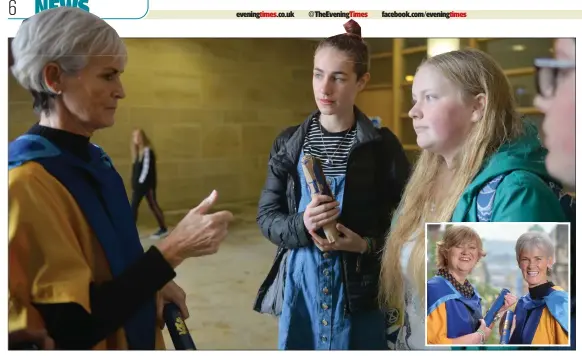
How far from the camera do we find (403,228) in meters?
1.56

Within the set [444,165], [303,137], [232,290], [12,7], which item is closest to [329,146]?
[303,137]

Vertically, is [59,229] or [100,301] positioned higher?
[59,229]

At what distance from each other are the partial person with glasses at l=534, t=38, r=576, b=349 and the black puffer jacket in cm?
39

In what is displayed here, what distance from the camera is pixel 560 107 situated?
5.17 ft

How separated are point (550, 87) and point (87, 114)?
121cm

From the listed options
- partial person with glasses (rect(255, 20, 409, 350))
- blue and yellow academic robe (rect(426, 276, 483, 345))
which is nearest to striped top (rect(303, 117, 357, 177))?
partial person with glasses (rect(255, 20, 409, 350))

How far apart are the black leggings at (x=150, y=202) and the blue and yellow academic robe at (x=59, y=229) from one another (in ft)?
0.11

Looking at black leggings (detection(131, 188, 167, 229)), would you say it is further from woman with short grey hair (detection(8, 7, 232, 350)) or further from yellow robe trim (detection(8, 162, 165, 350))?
yellow robe trim (detection(8, 162, 165, 350))

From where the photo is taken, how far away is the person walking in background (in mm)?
1552

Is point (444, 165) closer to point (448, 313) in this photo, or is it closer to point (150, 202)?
point (448, 313)

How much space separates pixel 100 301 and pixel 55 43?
25.7 inches
